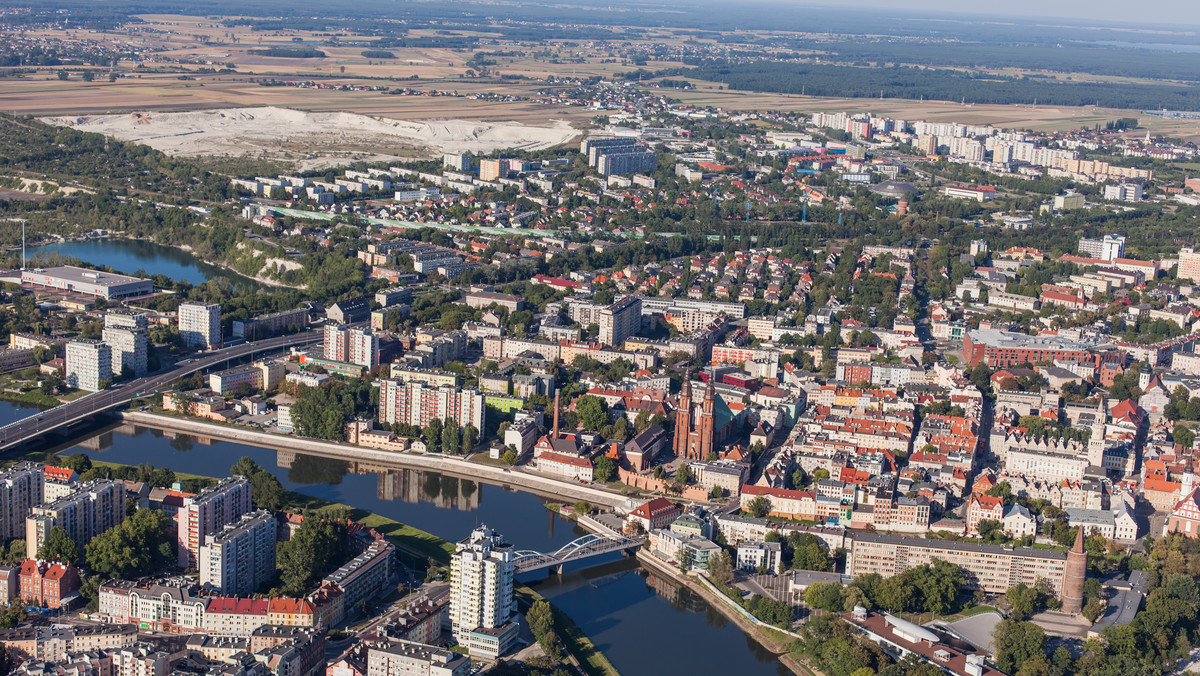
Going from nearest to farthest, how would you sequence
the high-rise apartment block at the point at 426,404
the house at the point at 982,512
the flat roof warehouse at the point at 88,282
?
the house at the point at 982,512
the high-rise apartment block at the point at 426,404
the flat roof warehouse at the point at 88,282

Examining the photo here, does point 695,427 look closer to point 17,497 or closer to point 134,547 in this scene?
point 134,547

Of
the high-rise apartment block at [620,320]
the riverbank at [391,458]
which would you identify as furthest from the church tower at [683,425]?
the high-rise apartment block at [620,320]

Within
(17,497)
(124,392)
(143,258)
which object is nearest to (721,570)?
(17,497)

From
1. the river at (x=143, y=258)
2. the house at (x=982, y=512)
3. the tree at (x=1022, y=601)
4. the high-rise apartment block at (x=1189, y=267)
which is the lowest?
the river at (x=143, y=258)

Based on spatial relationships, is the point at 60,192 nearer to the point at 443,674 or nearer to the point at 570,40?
the point at 443,674

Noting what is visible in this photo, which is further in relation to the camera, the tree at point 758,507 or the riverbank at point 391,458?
the riverbank at point 391,458

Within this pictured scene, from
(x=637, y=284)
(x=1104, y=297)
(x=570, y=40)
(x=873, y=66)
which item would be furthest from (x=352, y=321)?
(x=570, y=40)

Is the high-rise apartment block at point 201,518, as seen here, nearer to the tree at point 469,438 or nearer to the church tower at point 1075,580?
the tree at point 469,438
